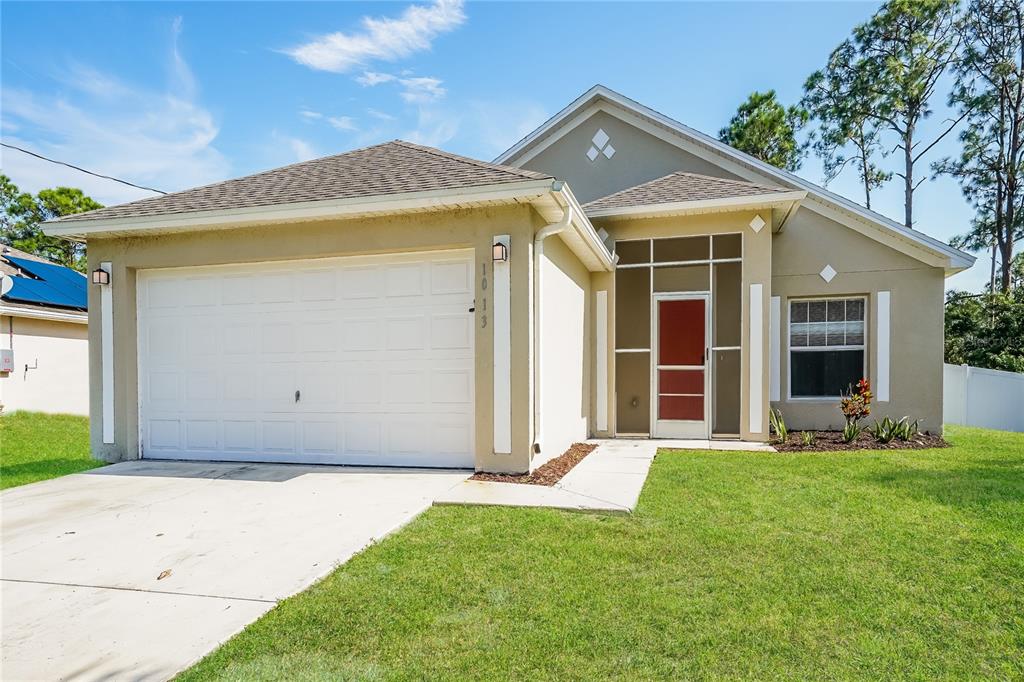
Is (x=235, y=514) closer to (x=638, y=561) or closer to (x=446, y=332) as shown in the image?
(x=446, y=332)

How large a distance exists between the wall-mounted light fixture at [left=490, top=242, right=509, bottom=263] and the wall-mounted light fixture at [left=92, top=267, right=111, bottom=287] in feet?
16.6

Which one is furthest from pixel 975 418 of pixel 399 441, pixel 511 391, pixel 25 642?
pixel 25 642

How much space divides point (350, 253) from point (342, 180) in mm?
986

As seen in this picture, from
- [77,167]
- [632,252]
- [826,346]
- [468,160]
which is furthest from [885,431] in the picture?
[77,167]

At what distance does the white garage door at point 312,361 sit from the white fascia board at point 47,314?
698 cm

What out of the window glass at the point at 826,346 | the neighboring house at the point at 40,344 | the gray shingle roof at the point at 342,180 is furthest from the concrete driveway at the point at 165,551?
the neighboring house at the point at 40,344

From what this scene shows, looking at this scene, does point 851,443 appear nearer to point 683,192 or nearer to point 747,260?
point 747,260

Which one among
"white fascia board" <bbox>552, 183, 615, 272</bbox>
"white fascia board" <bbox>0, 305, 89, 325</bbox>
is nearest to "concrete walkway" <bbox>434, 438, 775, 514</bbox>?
"white fascia board" <bbox>552, 183, 615, 272</bbox>

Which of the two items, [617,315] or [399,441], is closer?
[399,441]

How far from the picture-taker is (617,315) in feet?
28.6

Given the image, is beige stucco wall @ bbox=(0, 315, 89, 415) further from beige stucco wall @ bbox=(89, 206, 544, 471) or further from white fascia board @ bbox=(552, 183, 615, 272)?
white fascia board @ bbox=(552, 183, 615, 272)

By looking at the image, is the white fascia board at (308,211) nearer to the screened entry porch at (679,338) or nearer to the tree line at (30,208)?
the screened entry porch at (679,338)

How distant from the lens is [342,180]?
6449 millimetres

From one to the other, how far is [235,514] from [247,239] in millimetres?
3445
